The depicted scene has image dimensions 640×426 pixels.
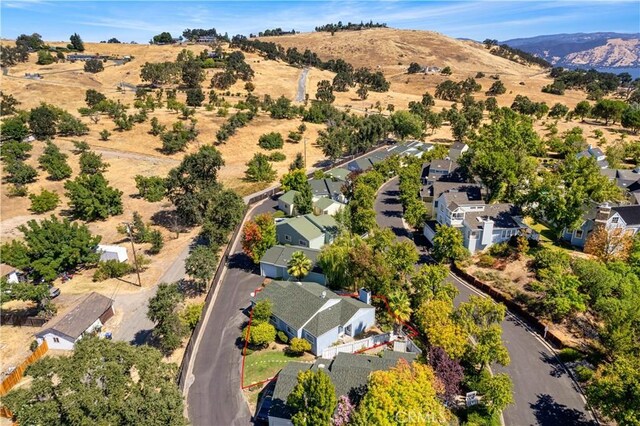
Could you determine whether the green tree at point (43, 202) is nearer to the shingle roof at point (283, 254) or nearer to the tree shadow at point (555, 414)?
the shingle roof at point (283, 254)

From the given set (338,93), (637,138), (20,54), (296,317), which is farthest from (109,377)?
(20,54)

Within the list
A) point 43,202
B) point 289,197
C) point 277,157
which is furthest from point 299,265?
point 277,157

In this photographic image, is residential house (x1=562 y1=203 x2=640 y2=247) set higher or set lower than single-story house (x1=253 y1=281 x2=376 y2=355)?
higher

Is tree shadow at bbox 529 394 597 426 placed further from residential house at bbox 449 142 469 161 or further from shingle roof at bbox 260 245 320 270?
residential house at bbox 449 142 469 161

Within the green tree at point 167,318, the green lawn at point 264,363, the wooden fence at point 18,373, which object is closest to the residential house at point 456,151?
the green lawn at point 264,363

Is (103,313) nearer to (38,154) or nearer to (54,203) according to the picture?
(54,203)

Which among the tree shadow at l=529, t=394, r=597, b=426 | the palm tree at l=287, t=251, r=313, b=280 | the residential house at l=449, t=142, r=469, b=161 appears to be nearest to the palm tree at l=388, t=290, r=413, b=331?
the palm tree at l=287, t=251, r=313, b=280

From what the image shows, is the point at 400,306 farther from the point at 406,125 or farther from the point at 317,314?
the point at 406,125
